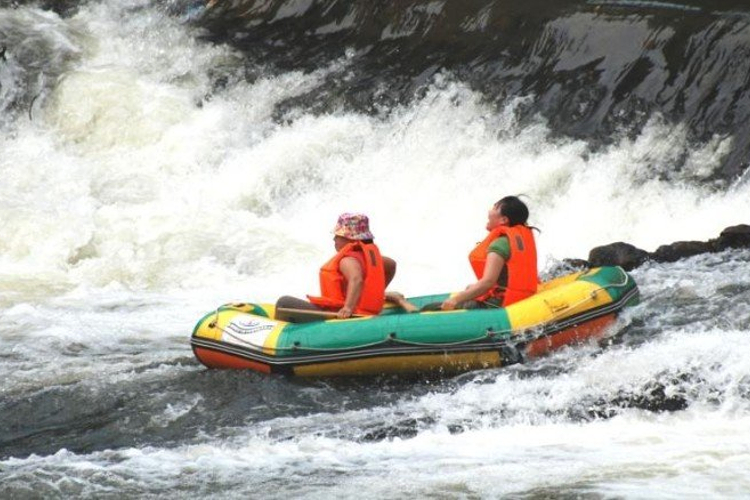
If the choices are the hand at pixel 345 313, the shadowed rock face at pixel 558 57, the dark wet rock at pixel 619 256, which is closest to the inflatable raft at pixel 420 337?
the hand at pixel 345 313

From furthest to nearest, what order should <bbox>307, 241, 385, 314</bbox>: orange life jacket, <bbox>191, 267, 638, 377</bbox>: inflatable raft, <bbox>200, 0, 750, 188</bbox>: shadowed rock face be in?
<bbox>200, 0, 750, 188</bbox>: shadowed rock face < <bbox>307, 241, 385, 314</bbox>: orange life jacket < <bbox>191, 267, 638, 377</bbox>: inflatable raft

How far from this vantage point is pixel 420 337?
8.43 metres

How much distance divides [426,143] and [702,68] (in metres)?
2.67

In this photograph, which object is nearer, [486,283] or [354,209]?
[486,283]

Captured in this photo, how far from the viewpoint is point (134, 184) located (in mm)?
14023

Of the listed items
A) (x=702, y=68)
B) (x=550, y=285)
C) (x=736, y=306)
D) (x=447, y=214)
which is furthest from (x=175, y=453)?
(x=702, y=68)

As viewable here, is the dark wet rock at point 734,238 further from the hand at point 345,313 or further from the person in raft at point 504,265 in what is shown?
the hand at point 345,313

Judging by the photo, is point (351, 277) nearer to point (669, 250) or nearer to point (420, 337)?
point (420, 337)

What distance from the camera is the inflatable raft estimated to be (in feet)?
27.6

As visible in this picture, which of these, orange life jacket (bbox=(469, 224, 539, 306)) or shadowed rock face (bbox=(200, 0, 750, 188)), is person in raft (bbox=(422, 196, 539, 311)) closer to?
orange life jacket (bbox=(469, 224, 539, 306))

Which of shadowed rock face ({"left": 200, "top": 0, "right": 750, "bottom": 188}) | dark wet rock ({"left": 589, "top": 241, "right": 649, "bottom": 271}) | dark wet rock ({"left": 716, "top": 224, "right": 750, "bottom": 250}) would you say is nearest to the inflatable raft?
dark wet rock ({"left": 589, "top": 241, "right": 649, "bottom": 271})

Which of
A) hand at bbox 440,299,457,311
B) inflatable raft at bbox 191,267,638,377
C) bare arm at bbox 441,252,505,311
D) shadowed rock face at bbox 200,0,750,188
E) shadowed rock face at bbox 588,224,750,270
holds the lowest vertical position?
inflatable raft at bbox 191,267,638,377

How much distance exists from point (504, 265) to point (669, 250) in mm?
2508

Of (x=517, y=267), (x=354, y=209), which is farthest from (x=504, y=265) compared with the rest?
(x=354, y=209)
